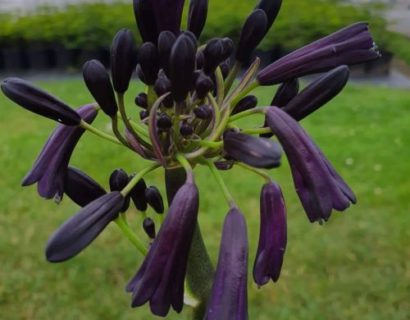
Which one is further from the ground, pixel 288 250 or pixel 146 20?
pixel 146 20

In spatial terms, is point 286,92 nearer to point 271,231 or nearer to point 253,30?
point 253,30

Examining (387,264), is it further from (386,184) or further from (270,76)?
(270,76)

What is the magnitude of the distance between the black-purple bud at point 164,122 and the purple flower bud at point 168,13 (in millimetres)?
123

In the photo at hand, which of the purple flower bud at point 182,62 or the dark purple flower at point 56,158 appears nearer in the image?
the purple flower bud at point 182,62

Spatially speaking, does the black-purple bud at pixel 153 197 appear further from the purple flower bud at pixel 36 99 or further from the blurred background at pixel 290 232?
the blurred background at pixel 290 232

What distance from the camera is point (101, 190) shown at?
1.12 metres

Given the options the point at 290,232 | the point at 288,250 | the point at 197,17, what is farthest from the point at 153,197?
the point at 290,232

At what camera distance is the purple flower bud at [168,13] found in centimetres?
100

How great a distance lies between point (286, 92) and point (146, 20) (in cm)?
22

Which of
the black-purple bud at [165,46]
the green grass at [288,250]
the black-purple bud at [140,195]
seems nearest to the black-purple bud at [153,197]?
the black-purple bud at [140,195]

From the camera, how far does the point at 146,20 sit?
1.01 m

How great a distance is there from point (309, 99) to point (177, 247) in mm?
261

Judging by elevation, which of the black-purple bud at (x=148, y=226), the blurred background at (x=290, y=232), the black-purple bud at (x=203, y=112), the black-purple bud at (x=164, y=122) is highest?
the black-purple bud at (x=203, y=112)

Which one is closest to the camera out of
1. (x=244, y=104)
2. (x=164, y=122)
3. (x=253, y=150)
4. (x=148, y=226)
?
(x=253, y=150)
